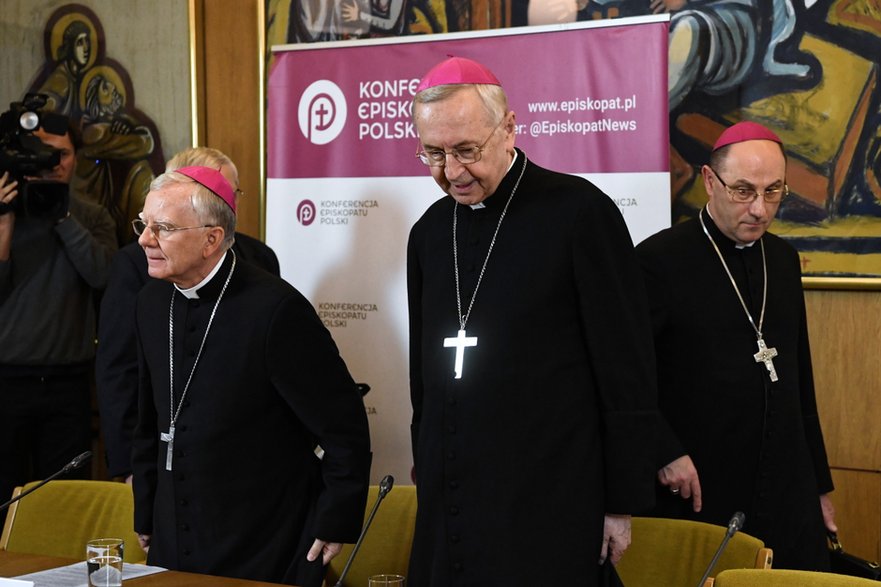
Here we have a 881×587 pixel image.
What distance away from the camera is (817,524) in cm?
340

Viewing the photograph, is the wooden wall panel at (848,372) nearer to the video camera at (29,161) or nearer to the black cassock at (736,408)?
the black cassock at (736,408)

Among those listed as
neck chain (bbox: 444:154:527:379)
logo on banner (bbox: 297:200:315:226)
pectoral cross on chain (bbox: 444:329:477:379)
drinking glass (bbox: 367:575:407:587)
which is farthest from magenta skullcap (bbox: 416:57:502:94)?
logo on banner (bbox: 297:200:315:226)

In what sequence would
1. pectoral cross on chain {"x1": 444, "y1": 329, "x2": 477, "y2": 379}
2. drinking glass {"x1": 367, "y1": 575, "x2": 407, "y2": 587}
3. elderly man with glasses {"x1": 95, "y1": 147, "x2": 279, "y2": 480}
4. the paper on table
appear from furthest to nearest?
elderly man with glasses {"x1": 95, "y1": 147, "x2": 279, "y2": 480}
pectoral cross on chain {"x1": 444, "y1": 329, "x2": 477, "y2": 379}
the paper on table
drinking glass {"x1": 367, "y1": 575, "x2": 407, "y2": 587}

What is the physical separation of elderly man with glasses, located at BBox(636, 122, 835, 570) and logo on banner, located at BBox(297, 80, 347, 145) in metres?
1.87

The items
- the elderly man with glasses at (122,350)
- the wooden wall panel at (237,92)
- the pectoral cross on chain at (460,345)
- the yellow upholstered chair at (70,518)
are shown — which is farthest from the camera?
the wooden wall panel at (237,92)

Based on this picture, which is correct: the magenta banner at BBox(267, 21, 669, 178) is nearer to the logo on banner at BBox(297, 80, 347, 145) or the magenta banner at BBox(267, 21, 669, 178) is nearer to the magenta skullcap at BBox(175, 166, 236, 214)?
the logo on banner at BBox(297, 80, 347, 145)

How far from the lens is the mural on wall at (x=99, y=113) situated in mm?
5590

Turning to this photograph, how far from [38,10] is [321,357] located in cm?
368

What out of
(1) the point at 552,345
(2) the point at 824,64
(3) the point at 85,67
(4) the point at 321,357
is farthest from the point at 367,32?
(1) the point at 552,345

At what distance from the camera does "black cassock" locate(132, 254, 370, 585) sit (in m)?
2.92

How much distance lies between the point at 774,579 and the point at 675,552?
1.78 feet

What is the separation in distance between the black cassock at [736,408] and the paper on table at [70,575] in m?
1.55

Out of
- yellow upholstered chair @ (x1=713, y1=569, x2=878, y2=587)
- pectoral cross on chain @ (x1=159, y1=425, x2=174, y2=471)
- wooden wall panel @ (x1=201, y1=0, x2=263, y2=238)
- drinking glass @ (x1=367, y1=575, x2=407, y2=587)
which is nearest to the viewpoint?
drinking glass @ (x1=367, y1=575, x2=407, y2=587)

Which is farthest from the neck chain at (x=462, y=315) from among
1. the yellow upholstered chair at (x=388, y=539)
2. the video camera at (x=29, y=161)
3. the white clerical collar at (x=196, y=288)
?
the video camera at (x=29, y=161)
